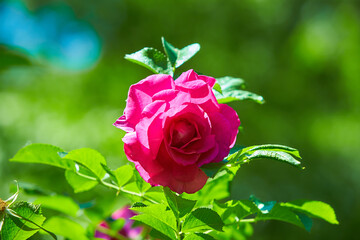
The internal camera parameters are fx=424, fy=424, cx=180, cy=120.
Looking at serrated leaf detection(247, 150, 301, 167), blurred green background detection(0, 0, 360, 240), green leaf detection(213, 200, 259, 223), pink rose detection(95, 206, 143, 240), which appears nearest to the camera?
serrated leaf detection(247, 150, 301, 167)

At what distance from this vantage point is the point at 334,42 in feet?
13.5

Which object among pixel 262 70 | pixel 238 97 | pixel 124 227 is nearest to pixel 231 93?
pixel 238 97

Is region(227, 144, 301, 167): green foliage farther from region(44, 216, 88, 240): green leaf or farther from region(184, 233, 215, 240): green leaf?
region(44, 216, 88, 240): green leaf

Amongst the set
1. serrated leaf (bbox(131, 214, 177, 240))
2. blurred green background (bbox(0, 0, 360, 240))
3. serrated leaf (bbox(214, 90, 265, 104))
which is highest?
blurred green background (bbox(0, 0, 360, 240))

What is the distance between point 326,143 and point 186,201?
3606mm

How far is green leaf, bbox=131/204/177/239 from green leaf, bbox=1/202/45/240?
11 centimetres

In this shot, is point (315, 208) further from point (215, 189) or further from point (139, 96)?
point (139, 96)

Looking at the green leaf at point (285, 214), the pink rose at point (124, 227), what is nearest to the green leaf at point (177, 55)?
the green leaf at point (285, 214)

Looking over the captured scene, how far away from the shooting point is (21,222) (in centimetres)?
44

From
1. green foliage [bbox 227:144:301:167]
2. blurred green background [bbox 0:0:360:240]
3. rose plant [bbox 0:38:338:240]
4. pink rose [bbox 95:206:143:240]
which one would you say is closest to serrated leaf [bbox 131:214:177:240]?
rose plant [bbox 0:38:338:240]

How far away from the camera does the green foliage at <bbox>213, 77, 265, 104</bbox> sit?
0.54 m

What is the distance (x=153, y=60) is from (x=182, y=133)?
144 millimetres

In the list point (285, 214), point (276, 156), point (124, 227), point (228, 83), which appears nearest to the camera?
point (276, 156)

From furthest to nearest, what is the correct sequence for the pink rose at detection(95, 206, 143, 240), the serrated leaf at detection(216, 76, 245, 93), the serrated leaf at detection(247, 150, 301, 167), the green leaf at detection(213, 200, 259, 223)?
the pink rose at detection(95, 206, 143, 240)
the serrated leaf at detection(216, 76, 245, 93)
the green leaf at detection(213, 200, 259, 223)
the serrated leaf at detection(247, 150, 301, 167)
